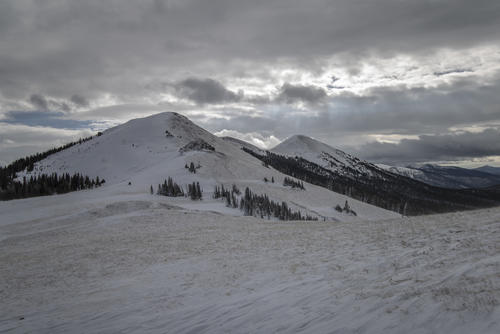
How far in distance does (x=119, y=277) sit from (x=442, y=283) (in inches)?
506

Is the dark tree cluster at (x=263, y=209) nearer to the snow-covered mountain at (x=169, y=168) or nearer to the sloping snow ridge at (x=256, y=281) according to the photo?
the snow-covered mountain at (x=169, y=168)

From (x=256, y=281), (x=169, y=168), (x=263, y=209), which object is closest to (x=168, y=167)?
(x=169, y=168)

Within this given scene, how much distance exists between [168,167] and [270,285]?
9960 cm

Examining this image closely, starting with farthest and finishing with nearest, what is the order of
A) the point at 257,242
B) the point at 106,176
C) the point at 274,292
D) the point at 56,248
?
the point at 106,176
the point at 56,248
the point at 257,242
the point at 274,292

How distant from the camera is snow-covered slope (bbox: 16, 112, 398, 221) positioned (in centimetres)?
9353

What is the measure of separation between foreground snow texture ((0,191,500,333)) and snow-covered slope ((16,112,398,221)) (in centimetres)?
4752

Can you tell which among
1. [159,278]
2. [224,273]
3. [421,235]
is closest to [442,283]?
[421,235]

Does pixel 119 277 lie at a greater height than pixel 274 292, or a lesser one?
lesser

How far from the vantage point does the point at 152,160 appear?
415 ft

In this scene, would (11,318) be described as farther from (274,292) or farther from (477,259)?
(477,259)

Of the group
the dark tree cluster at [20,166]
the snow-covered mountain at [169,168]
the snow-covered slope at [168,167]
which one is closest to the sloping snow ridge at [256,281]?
the snow-covered slope at [168,167]

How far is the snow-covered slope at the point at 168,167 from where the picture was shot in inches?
3682

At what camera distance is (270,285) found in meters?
9.80

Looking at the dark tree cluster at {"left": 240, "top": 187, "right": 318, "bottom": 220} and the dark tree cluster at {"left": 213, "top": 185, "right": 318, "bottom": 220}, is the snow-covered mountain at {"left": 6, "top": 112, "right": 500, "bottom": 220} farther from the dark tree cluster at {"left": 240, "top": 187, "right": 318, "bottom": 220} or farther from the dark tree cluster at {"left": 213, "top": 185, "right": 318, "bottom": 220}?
the dark tree cluster at {"left": 240, "top": 187, "right": 318, "bottom": 220}
